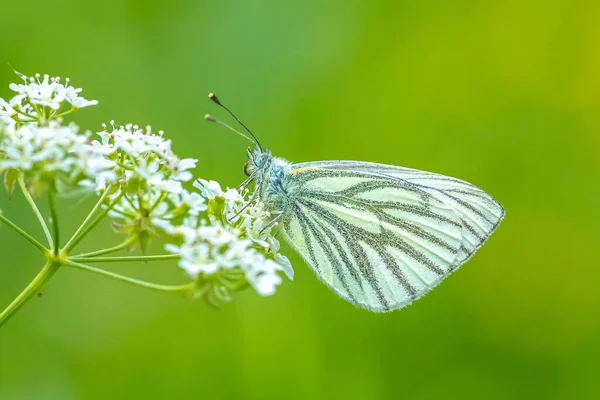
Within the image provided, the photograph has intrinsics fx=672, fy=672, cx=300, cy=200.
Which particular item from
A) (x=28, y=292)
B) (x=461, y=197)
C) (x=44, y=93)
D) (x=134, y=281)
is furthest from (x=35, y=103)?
(x=461, y=197)

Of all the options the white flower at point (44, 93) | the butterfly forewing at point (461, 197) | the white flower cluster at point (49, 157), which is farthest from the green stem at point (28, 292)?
the butterfly forewing at point (461, 197)

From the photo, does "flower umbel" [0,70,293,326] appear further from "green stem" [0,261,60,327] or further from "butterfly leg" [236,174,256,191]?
"butterfly leg" [236,174,256,191]

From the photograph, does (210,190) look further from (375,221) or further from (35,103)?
(375,221)

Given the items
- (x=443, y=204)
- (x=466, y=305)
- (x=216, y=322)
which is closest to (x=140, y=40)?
(x=216, y=322)

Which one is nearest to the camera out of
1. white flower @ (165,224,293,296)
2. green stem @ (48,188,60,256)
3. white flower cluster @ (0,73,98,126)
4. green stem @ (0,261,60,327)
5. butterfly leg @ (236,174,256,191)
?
green stem @ (0,261,60,327)

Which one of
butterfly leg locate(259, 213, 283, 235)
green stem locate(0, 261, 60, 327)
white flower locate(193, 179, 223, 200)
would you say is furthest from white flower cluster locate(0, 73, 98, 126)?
butterfly leg locate(259, 213, 283, 235)

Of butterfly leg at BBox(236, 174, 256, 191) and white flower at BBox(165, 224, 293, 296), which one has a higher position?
butterfly leg at BBox(236, 174, 256, 191)
